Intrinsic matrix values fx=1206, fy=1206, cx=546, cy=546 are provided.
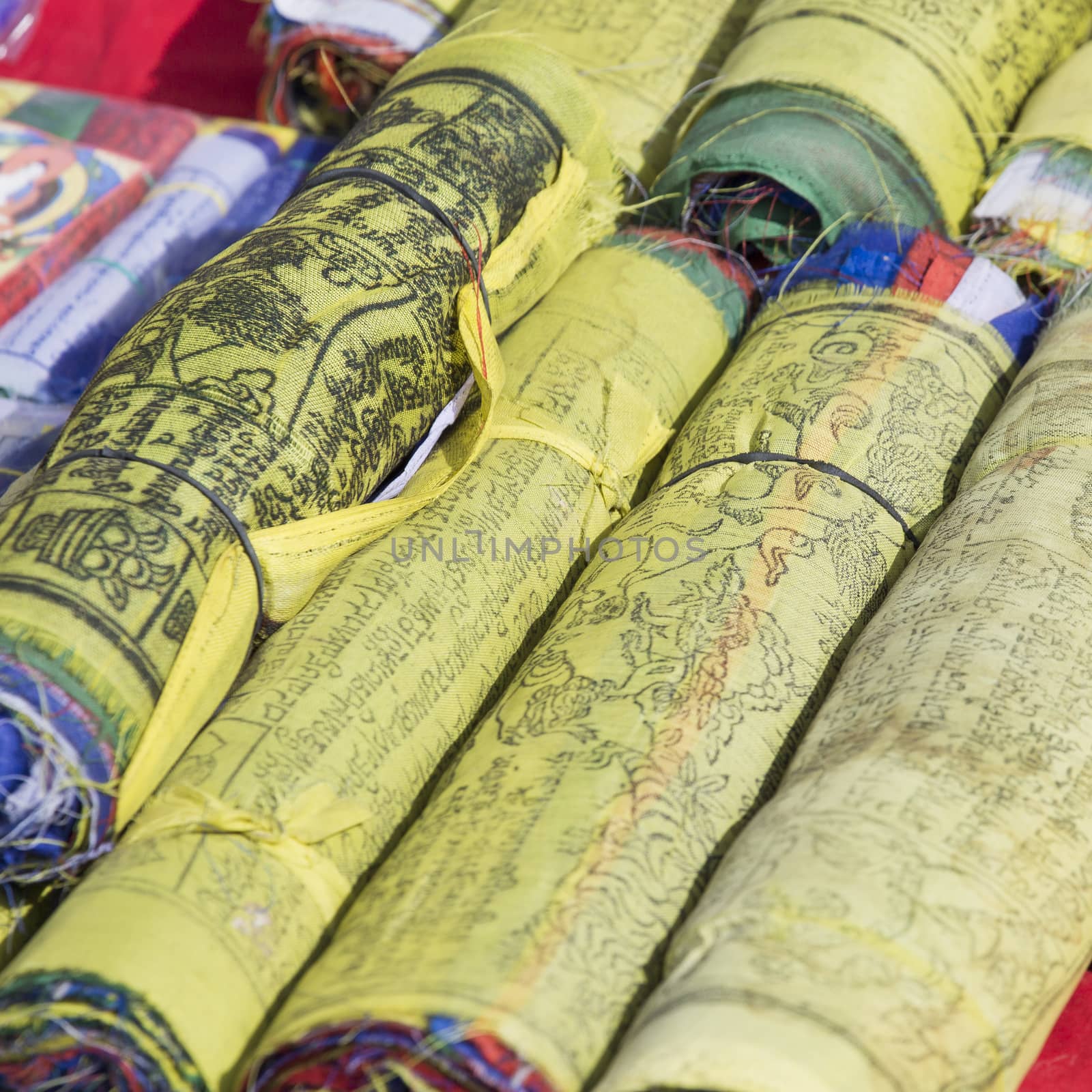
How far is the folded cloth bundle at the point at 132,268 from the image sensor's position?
2.29 meters

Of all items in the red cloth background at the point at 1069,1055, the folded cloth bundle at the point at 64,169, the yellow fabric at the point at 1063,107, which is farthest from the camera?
the folded cloth bundle at the point at 64,169

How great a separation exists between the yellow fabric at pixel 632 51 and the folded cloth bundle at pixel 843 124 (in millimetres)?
92

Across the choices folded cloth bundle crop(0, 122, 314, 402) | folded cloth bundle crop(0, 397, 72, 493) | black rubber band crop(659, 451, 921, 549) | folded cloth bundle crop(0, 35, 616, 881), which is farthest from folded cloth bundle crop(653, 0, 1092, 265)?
folded cloth bundle crop(0, 397, 72, 493)

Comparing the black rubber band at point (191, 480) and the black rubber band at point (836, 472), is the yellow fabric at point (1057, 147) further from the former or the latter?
the black rubber band at point (191, 480)

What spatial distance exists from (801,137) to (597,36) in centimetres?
55

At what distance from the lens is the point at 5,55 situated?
3350mm

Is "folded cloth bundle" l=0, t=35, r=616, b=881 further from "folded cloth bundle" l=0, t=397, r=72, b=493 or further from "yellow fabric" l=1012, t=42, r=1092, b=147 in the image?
"yellow fabric" l=1012, t=42, r=1092, b=147

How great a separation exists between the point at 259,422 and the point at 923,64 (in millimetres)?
1417

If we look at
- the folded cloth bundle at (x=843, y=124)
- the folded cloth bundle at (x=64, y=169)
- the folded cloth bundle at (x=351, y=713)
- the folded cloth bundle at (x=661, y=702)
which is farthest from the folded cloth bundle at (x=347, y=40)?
the folded cloth bundle at (x=661, y=702)

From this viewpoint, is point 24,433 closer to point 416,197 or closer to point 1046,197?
point 416,197

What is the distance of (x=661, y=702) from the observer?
1418 mm

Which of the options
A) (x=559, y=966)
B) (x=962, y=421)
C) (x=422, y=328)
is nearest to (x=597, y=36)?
(x=422, y=328)

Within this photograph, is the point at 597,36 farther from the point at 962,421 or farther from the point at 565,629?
the point at 565,629

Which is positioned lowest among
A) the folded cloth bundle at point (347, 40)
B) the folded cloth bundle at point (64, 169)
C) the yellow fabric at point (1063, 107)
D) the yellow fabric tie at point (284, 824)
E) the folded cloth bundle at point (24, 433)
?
the yellow fabric tie at point (284, 824)
